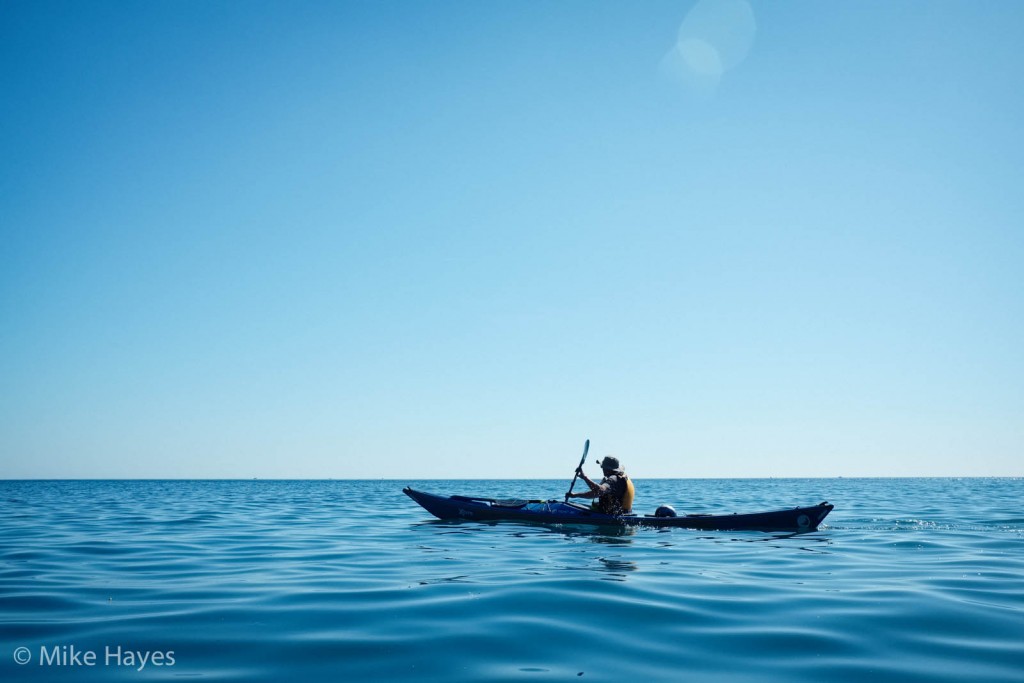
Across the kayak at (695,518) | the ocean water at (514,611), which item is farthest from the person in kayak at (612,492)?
the ocean water at (514,611)

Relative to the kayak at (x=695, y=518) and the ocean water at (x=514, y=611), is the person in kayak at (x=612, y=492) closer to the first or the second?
the kayak at (x=695, y=518)

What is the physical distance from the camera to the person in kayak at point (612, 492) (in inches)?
695

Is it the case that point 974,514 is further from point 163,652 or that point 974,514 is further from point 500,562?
point 163,652

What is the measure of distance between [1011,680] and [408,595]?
6588 mm

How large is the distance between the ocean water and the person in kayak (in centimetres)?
256

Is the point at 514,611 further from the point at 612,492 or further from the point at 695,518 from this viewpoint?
the point at 695,518

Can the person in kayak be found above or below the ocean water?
above

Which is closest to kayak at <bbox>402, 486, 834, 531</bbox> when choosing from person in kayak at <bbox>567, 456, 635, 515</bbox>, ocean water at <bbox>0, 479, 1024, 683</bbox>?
person in kayak at <bbox>567, 456, 635, 515</bbox>

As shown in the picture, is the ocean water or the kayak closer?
the ocean water

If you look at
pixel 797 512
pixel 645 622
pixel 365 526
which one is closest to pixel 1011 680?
pixel 645 622

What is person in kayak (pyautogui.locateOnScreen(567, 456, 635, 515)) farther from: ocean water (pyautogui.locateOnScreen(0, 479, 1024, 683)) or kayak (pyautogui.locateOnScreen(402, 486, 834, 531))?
ocean water (pyautogui.locateOnScreen(0, 479, 1024, 683))

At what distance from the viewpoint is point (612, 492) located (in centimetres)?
1764

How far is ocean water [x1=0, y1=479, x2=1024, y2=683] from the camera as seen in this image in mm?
5711

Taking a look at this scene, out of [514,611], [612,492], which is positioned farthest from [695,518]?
[514,611]
